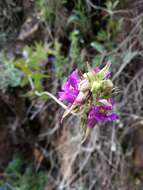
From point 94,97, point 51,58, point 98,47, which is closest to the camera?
point 94,97

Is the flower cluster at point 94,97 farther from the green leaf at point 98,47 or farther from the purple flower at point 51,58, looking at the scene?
the purple flower at point 51,58

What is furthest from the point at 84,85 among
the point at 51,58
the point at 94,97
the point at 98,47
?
the point at 51,58

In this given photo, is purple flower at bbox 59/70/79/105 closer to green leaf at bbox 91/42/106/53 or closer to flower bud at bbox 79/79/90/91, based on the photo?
flower bud at bbox 79/79/90/91

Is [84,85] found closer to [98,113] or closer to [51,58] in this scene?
[98,113]

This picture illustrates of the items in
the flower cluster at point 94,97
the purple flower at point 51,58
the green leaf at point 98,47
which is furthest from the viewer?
the purple flower at point 51,58


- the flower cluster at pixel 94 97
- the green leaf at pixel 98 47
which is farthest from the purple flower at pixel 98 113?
the green leaf at pixel 98 47

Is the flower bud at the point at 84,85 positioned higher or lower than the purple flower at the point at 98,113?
higher

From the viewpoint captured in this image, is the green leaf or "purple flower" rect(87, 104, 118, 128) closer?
"purple flower" rect(87, 104, 118, 128)

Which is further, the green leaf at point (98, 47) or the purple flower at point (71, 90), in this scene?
the green leaf at point (98, 47)

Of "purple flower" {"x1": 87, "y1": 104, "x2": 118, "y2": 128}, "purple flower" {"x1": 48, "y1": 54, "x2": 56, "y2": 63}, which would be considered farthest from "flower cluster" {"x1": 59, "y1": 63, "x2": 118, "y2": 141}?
"purple flower" {"x1": 48, "y1": 54, "x2": 56, "y2": 63}

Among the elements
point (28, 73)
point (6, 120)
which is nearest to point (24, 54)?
point (28, 73)

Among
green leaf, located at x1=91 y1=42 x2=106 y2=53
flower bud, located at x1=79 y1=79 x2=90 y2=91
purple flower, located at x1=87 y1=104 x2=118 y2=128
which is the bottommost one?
purple flower, located at x1=87 y1=104 x2=118 y2=128
